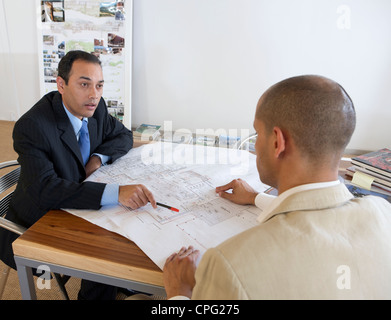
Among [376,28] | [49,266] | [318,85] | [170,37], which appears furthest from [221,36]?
[49,266]

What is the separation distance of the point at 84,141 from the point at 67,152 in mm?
235

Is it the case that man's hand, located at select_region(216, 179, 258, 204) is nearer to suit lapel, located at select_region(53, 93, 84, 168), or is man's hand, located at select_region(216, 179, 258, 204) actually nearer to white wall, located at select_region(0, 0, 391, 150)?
suit lapel, located at select_region(53, 93, 84, 168)

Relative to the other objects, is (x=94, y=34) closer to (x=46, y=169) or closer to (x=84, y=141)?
(x=84, y=141)

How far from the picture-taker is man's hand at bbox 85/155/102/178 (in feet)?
4.74

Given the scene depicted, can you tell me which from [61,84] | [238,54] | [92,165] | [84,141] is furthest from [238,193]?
[238,54]

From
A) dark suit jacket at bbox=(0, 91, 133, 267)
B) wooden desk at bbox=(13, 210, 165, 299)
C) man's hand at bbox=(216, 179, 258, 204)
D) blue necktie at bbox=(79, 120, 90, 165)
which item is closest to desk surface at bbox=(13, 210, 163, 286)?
wooden desk at bbox=(13, 210, 165, 299)

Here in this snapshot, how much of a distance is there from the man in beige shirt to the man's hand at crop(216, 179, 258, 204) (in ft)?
1.01

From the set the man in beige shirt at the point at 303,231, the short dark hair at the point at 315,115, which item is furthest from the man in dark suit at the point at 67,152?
the short dark hair at the point at 315,115

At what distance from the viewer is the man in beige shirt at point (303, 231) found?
57cm

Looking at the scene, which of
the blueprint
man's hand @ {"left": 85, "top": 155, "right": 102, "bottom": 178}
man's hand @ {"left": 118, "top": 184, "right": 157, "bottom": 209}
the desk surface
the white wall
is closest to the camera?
the desk surface

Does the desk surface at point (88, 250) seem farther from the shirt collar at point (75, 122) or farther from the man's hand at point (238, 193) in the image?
the shirt collar at point (75, 122)

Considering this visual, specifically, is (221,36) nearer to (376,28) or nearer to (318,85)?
(376,28)

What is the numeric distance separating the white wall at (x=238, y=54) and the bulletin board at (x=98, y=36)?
0.14m

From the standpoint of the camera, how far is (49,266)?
88cm
